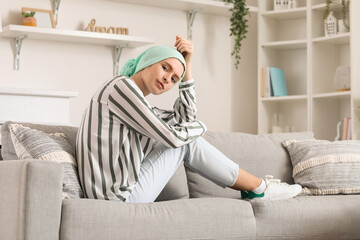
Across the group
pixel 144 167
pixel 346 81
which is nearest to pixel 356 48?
pixel 346 81

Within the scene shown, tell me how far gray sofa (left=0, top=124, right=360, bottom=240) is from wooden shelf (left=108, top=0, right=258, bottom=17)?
6.24 feet

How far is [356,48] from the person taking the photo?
4.43 metres

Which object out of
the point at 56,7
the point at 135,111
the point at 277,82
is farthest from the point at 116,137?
the point at 277,82

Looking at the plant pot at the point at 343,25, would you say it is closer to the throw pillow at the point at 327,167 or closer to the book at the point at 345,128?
the book at the point at 345,128

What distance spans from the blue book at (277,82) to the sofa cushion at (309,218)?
89.8 inches

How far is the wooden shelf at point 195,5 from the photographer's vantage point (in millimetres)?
4578

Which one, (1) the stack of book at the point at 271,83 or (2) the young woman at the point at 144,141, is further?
(1) the stack of book at the point at 271,83

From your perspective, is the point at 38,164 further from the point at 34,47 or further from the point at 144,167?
the point at 34,47

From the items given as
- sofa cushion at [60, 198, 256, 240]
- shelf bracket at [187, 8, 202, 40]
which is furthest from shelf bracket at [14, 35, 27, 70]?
sofa cushion at [60, 198, 256, 240]

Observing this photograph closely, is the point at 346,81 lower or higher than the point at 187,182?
higher

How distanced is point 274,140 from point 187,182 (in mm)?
599

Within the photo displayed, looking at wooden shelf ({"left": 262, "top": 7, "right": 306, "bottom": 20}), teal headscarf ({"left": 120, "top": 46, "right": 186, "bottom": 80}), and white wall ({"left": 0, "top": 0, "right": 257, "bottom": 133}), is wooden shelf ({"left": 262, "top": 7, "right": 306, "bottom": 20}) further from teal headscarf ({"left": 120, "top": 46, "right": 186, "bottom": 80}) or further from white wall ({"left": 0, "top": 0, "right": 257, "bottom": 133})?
teal headscarf ({"left": 120, "top": 46, "right": 186, "bottom": 80})

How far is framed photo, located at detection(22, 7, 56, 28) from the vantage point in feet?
13.2

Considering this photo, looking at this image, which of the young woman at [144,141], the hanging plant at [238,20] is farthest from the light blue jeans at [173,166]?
the hanging plant at [238,20]
